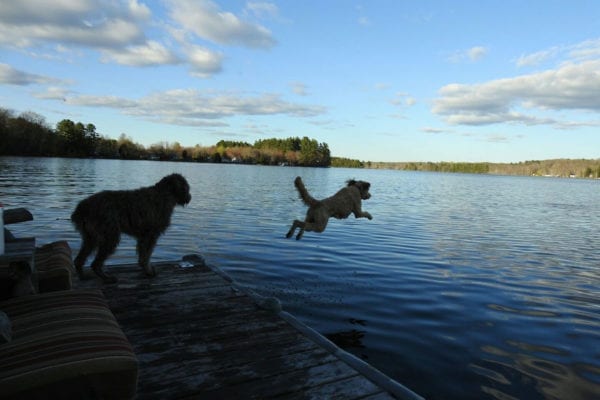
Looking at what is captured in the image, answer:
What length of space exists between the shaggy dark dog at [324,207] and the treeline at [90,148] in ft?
375

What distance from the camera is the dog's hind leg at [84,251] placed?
710 cm

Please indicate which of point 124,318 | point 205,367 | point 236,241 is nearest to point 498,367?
point 205,367

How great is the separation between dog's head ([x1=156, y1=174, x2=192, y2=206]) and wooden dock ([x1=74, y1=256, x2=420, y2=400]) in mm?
1936

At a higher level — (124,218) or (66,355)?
(124,218)

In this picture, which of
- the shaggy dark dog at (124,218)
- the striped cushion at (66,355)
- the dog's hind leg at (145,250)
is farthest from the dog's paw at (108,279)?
the striped cushion at (66,355)

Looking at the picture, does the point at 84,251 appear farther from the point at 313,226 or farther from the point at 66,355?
the point at 66,355

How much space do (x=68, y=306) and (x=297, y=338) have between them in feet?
9.17

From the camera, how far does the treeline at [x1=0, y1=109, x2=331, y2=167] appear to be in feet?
337

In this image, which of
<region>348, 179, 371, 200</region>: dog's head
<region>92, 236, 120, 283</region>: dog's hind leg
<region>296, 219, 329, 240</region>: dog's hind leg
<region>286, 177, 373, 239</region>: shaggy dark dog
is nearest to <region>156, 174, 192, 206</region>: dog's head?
<region>92, 236, 120, 283</region>: dog's hind leg

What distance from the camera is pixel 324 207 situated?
7.89 m

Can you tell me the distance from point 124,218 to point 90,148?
14547cm

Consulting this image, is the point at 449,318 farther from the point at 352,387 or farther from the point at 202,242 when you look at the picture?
the point at 202,242

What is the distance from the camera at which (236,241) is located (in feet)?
51.8

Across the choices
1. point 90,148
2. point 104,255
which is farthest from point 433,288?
point 90,148
